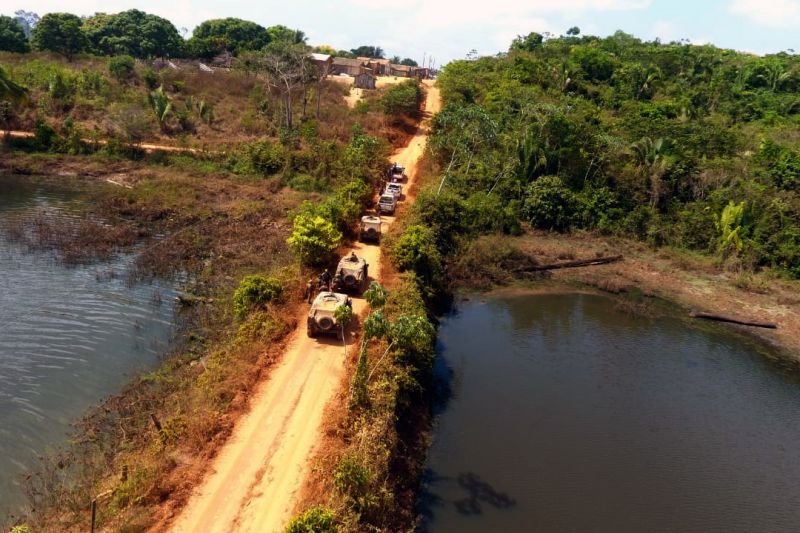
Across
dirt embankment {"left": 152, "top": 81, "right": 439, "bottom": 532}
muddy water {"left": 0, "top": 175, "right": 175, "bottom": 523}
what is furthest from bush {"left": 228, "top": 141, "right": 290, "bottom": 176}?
dirt embankment {"left": 152, "top": 81, "right": 439, "bottom": 532}

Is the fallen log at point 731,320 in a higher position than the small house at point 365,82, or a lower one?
lower

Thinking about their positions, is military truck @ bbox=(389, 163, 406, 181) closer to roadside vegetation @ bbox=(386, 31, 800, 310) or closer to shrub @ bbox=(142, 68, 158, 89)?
roadside vegetation @ bbox=(386, 31, 800, 310)

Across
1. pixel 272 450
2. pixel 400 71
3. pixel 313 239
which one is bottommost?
pixel 272 450

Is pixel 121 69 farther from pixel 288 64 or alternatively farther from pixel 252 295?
pixel 252 295

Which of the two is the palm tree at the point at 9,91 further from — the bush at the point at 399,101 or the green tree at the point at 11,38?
the bush at the point at 399,101

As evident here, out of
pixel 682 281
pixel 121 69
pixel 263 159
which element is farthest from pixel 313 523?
pixel 121 69

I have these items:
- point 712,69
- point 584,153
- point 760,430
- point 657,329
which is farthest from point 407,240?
point 712,69

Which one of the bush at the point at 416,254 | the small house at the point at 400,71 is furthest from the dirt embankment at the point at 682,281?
the small house at the point at 400,71
